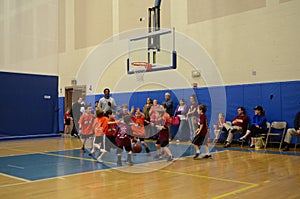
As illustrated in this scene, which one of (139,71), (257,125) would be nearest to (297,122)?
(257,125)

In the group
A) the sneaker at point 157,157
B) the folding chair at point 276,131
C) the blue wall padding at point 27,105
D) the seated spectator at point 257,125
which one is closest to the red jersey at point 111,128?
the sneaker at point 157,157

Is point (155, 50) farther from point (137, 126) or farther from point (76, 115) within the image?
point (76, 115)

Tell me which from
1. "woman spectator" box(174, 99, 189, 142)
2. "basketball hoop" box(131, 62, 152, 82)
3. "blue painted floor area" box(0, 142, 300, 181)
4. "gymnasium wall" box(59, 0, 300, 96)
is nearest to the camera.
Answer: "blue painted floor area" box(0, 142, 300, 181)

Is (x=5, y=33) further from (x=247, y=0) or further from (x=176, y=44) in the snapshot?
(x=247, y=0)

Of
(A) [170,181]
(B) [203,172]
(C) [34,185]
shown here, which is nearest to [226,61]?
(B) [203,172]

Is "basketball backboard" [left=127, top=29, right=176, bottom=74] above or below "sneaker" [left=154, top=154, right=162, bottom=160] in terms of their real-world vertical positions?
above

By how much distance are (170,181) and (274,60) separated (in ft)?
21.1

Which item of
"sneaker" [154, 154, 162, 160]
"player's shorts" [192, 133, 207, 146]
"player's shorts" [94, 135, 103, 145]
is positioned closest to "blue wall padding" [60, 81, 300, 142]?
"player's shorts" [192, 133, 207, 146]

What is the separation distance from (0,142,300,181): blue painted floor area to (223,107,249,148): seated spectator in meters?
0.86

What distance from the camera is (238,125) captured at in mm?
10227

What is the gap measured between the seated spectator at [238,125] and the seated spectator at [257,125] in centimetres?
30

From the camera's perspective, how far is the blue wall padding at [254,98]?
31.4ft

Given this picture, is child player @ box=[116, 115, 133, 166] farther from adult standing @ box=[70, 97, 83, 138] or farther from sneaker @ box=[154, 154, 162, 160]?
adult standing @ box=[70, 97, 83, 138]

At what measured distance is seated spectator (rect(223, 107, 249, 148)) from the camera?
1001cm
